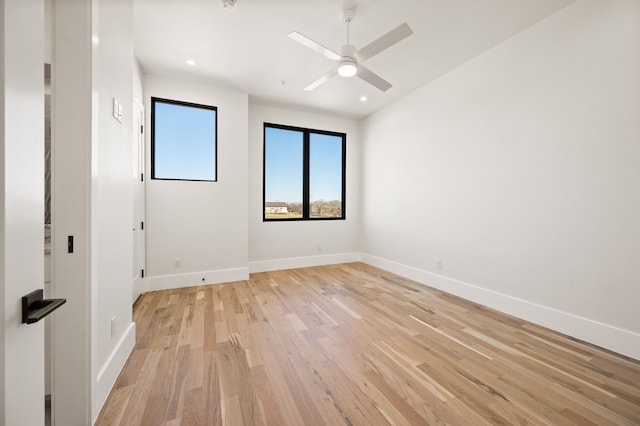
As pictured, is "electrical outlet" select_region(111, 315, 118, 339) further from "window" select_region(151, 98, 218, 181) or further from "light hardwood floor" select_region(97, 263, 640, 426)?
"window" select_region(151, 98, 218, 181)

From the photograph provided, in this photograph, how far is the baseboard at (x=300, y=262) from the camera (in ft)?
14.4

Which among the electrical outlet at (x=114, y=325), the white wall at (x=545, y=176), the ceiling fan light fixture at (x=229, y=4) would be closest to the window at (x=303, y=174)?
the white wall at (x=545, y=176)

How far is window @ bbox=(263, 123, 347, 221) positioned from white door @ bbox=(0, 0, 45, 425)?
12.8 feet

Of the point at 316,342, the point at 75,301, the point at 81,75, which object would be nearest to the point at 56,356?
the point at 75,301

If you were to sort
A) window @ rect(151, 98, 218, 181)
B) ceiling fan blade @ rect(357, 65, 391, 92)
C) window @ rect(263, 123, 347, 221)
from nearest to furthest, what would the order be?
ceiling fan blade @ rect(357, 65, 391, 92), window @ rect(151, 98, 218, 181), window @ rect(263, 123, 347, 221)

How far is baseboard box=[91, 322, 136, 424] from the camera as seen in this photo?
135 centimetres

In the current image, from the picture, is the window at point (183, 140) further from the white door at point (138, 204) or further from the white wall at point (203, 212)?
the white door at point (138, 204)

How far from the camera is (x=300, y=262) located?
4730 millimetres

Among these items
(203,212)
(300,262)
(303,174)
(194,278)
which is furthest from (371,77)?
(194,278)

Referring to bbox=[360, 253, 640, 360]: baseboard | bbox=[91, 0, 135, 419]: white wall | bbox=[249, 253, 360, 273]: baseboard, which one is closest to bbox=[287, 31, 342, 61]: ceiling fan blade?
bbox=[91, 0, 135, 419]: white wall

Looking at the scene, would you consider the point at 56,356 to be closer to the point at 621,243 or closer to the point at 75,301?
the point at 75,301

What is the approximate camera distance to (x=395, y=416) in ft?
4.48

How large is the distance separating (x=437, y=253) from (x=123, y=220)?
3622 millimetres

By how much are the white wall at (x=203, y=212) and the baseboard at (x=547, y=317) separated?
9.88 feet
